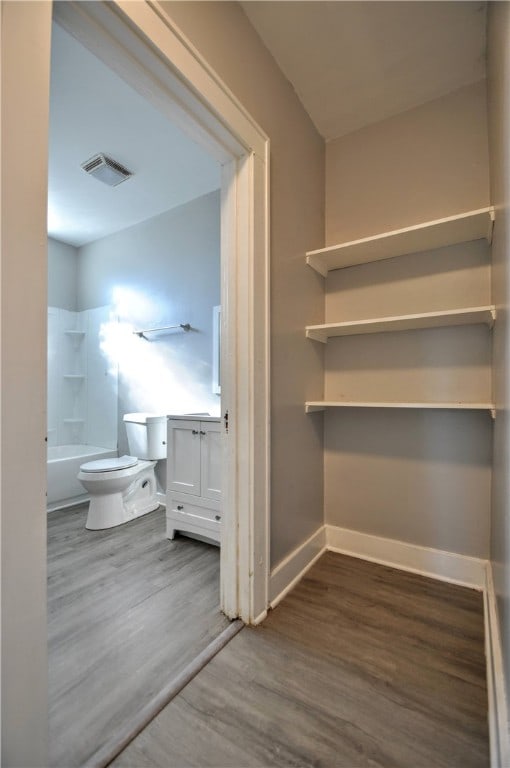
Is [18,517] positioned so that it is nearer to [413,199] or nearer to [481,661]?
[481,661]

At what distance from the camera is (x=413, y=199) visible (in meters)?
1.78

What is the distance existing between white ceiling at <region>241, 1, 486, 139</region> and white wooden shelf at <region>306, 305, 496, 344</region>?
44.5 inches

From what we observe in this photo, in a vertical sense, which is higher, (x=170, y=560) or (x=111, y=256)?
(x=111, y=256)

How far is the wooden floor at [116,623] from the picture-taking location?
102 cm

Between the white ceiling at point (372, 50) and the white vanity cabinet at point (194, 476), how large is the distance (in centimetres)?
182

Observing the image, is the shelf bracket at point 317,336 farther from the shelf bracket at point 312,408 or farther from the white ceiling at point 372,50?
the white ceiling at point 372,50

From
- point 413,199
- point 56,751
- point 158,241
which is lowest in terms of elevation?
point 56,751

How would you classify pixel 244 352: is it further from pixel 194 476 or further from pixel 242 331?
pixel 194 476

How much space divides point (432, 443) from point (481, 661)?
881 millimetres

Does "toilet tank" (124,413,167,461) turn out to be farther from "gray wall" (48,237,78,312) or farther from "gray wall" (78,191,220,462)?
"gray wall" (48,237,78,312)

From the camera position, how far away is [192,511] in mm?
2096

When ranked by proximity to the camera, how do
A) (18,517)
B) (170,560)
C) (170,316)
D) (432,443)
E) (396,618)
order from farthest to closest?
(170,316)
(170,560)
(432,443)
(396,618)
(18,517)

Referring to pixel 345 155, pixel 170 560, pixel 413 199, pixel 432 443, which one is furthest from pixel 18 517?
pixel 345 155

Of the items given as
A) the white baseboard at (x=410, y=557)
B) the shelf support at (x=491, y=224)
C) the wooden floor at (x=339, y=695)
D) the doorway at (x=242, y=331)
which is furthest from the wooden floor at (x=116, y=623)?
the shelf support at (x=491, y=224)
